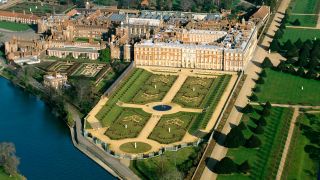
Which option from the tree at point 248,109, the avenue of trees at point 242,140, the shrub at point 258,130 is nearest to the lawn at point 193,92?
the tree at point 248,109

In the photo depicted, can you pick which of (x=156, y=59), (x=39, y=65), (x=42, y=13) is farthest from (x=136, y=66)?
(x=42, y=13)

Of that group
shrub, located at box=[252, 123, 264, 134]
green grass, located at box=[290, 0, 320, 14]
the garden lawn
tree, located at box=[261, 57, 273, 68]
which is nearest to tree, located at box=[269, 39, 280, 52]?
the garden lawn

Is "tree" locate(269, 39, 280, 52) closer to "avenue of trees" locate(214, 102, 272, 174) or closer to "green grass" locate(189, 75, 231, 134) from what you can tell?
"green grass" locate(189, 75, 231, 134)

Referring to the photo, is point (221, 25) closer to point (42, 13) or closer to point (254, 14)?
point (254, 14)

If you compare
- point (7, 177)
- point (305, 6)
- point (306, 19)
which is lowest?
point (7, 177)

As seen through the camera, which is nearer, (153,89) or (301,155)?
(301,155)

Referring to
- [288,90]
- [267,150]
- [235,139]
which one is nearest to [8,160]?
[235,139]

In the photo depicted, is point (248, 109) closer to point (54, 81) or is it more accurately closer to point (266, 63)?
point (266, 63)
